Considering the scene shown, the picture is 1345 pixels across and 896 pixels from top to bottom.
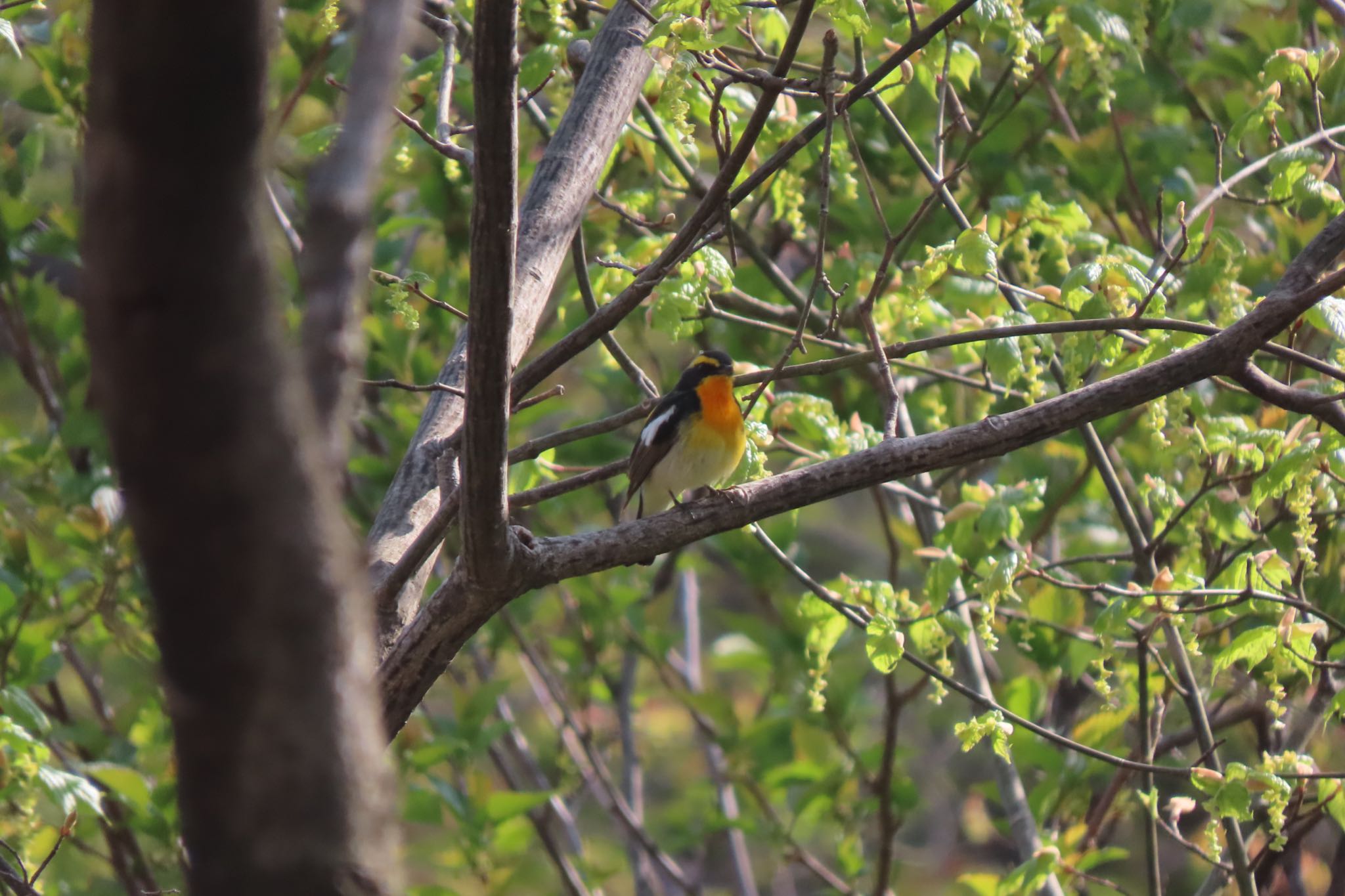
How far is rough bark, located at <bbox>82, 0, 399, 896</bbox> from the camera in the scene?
3.52ft

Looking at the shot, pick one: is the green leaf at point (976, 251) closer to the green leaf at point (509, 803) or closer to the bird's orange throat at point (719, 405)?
the bird's orange throat at point (719, 405)

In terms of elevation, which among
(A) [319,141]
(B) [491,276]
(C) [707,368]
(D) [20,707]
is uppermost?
(A) [319,141]

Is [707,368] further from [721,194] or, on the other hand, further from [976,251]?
[721,194]

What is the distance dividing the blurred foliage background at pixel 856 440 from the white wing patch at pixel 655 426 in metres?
0.49

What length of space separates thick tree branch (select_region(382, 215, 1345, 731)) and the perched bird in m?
1.99

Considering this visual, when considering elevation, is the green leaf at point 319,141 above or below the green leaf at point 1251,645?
above

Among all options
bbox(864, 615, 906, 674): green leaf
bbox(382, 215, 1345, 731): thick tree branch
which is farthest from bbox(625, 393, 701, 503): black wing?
bbox(382, 215, 1345, 731): thick tree branch

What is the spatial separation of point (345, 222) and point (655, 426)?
13.0ft

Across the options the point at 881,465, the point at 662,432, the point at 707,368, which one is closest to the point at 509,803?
the point at 662,432

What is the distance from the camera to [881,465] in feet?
9.37

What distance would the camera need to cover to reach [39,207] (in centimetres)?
587

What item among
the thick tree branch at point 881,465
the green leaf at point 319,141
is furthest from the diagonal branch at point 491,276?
the green leaf at point 319,141

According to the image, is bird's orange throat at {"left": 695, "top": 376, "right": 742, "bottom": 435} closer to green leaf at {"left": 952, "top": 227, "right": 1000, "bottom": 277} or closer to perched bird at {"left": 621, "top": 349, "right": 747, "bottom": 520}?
perched bird at {"left": 621, "top": 349, "right": 747, "bottom": 520}

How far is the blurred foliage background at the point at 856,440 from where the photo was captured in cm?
373
